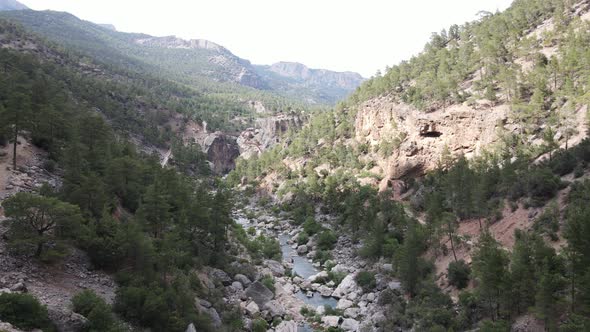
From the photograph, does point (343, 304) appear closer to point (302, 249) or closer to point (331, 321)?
point (331, 321)

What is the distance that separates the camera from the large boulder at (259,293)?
4069cm

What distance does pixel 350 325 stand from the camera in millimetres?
38312

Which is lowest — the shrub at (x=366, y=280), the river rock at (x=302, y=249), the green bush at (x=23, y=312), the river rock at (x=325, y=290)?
the river rock at (x=302, y=249)

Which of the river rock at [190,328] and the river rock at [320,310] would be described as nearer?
the river rock at [190,328]

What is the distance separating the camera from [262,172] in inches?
4791

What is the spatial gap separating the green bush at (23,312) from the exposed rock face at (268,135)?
132 metres

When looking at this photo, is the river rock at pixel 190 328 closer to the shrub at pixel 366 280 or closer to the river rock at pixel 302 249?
the shrub at pixel 366 280

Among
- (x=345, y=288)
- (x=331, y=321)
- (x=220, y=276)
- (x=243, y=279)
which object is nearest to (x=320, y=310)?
(x=331, y=321)

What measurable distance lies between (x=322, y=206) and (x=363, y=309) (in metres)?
44.8

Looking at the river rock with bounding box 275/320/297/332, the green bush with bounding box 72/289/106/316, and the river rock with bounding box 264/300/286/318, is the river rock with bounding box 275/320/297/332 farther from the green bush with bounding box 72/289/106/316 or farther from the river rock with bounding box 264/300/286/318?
the green bush with bounding box 72/289/106/316

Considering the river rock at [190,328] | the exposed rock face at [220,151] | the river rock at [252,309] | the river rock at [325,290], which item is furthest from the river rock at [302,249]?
the exposed rock face at [220,151]

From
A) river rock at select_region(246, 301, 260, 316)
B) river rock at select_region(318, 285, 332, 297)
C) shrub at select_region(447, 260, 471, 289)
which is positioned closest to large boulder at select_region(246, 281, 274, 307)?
river rock at select_region(246, 301, 260, 316)

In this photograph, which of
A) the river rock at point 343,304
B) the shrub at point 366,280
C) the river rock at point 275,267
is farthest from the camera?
the river rock at point 275,267

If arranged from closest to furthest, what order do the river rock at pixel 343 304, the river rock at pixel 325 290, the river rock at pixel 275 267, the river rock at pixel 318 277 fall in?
the river rock at pixel 343 304 < the river rock at pixel 325 290 < the river rock at pixel 318 277 < the river rock at pixel 275 267
